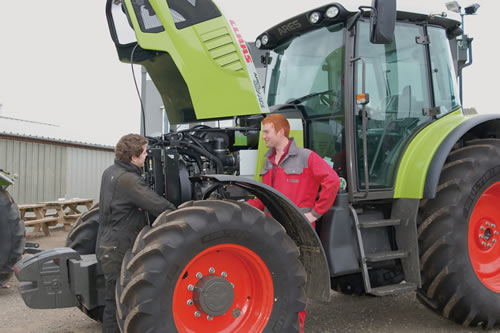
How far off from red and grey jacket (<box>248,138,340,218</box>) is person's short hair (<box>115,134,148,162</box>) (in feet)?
A: 3.39

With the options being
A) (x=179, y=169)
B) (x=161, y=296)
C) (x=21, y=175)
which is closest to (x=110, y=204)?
(x=179, y=169)

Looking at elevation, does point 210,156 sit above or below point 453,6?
below

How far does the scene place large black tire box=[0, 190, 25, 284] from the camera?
556cm

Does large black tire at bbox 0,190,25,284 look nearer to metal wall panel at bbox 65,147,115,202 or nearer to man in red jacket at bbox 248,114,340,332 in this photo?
man in red jacket at bbox 248,114,340,332

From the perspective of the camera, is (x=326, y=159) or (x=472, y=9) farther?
(x=472, y=9)

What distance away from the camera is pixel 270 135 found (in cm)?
375

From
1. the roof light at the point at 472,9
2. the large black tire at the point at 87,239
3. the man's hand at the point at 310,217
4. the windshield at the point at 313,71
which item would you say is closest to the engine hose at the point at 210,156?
the man's hand at the point at 310,217

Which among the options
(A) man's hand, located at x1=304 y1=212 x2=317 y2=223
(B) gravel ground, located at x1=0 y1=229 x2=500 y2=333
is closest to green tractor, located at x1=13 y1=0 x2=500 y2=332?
(A) man's hand, located at x1=304 y1=212 x2=317 y2=223

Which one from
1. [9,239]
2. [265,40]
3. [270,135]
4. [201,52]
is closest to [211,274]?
[270,135]

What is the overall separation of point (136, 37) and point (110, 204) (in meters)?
1.31

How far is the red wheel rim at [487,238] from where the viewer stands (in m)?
4.39

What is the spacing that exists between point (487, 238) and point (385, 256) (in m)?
1.22

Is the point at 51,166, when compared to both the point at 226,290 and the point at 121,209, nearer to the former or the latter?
the point at 121,209

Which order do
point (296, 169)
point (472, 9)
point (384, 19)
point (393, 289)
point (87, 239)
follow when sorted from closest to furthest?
point (384, 19) → point (296, 169) → point (393, 289) → point (87, 239) → point (472, 9)
